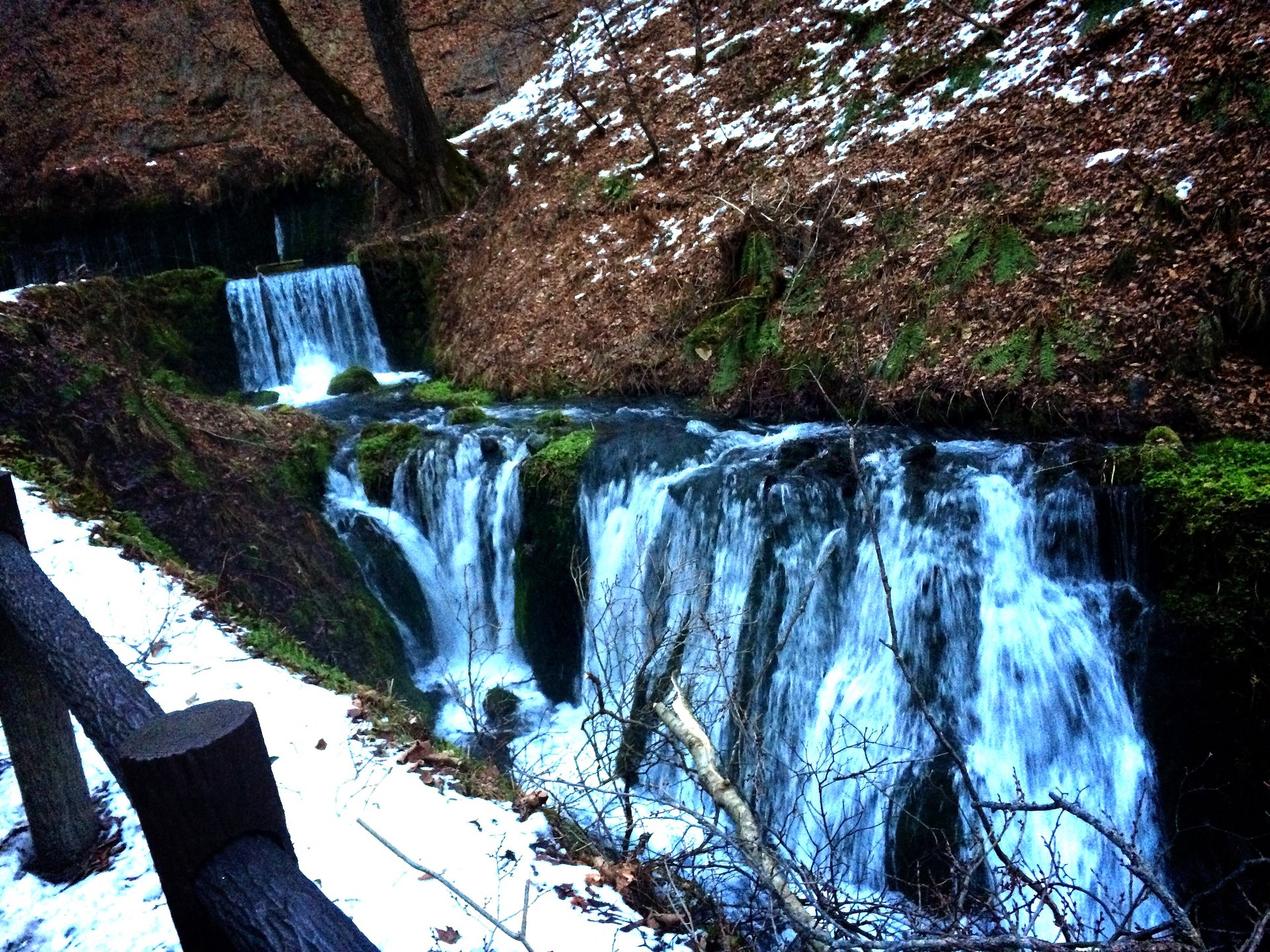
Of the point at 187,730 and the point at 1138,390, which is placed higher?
the point at 187,730

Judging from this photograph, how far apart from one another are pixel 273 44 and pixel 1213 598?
14316 millimetres

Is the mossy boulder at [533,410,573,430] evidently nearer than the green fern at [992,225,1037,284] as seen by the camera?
No

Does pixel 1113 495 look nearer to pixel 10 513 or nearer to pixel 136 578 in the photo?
pixel 10 513

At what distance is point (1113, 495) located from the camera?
5.54m

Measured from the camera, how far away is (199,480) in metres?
8.03

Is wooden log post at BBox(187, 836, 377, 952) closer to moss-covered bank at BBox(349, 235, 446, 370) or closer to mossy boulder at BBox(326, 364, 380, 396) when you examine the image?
mossy boulder at BBox(326, 364, 380, 396)

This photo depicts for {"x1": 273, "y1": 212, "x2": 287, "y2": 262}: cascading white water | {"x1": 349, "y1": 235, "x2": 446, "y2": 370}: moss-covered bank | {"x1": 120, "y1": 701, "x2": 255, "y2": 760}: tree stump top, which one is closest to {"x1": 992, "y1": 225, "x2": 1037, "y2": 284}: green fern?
{"x1": 120, "y1": 701, "x2": 255, "y2": 760}: tree stump top

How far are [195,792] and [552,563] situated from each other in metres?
7.27

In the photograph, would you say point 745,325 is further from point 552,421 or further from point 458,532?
point 458,532

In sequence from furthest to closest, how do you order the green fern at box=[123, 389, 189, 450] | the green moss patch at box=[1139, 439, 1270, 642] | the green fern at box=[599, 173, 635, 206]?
1. the green fern at box=[599, 173, 635, 206]
2. the green fern at box=[123, 389, 189, 450]
3. the green moss patch at box=[1139, 439, 1270, 642]

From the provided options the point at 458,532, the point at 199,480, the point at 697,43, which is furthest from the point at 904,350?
the point at 697,43

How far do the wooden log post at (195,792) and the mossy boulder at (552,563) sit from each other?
6748 millimetres

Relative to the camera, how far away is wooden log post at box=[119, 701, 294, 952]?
4.70 ft

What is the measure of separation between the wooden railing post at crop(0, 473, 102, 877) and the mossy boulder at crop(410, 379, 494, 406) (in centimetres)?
837
